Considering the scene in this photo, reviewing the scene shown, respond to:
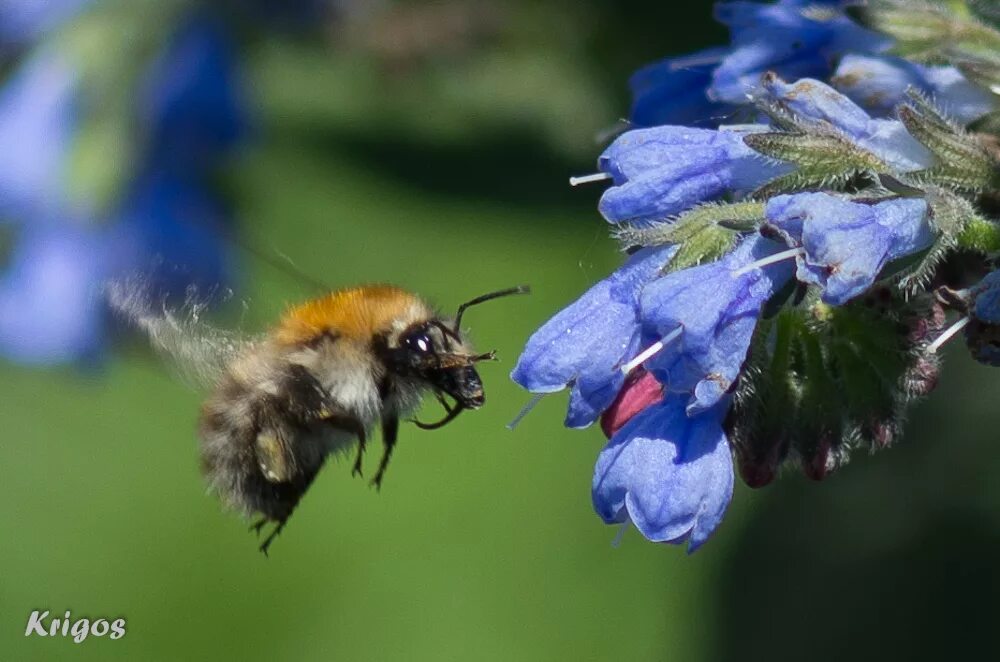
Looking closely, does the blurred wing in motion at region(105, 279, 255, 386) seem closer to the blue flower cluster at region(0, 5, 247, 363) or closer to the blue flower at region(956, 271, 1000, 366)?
the blue flower at region(956, 271, 1000, 366)

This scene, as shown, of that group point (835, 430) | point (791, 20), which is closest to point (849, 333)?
point (835, 430)

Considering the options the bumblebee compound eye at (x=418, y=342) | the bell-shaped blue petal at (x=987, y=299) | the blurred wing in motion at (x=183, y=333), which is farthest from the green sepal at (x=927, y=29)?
the blurred wing in motion at (x=183, y=333)

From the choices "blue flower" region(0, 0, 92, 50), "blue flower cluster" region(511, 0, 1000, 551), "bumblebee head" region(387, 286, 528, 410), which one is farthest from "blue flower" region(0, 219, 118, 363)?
"blue flower cluster" region(511, 0, 1000, 551)

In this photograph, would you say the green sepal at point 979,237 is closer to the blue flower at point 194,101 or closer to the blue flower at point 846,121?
the blue flower at point 846,121

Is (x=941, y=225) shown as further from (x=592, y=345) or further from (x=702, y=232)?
(x=592, y=345)

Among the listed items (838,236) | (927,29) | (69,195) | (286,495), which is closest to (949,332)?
(838,236)

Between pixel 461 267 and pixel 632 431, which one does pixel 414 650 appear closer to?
pixel 461 267
